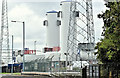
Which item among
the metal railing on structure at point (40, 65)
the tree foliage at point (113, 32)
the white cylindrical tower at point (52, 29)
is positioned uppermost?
the white cylindrical tower at point (52, 29)

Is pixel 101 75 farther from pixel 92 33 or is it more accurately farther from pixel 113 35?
pixel 92 33

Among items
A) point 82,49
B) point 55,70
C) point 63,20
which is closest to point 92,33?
point 82,49

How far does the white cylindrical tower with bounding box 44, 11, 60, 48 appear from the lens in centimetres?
11750

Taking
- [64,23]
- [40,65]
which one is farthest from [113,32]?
[64,23]

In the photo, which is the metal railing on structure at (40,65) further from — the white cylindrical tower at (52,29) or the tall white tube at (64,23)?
the white cylindrical tower at (52,29)

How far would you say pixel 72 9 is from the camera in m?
70.1

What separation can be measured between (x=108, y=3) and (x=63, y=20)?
74275 mm

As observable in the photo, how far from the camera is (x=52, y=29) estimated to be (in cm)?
11869

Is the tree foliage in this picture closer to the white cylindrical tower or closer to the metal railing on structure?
the metal railing on structure

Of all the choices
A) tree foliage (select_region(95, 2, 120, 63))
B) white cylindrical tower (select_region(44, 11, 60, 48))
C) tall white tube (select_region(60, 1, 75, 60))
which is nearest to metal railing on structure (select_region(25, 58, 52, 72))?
tree foliage (select_region(95, 2, 120, 63))

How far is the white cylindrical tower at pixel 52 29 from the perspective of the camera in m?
118

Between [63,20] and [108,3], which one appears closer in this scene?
[108,3]

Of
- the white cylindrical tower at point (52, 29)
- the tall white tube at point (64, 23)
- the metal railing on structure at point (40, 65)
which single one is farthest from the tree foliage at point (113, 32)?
the white cylindrical tower at point (52, 29)

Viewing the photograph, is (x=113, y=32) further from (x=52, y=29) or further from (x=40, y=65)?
(x=52, y=29)
